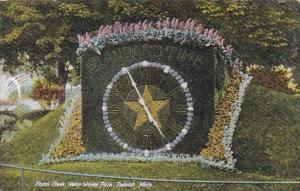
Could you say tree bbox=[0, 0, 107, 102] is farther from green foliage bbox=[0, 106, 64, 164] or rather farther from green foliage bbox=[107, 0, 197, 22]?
green foliage bbox=[0, 106, 64, 164]

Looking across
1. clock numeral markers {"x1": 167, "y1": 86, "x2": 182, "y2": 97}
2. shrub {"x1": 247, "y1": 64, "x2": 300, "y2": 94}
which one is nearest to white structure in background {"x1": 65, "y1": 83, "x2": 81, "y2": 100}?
clock numeral markers {"x1": 167, "y1": 86, "x2": 182, "y2": 97}

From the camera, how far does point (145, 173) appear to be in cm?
1184

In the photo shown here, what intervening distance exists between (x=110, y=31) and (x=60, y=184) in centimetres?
240

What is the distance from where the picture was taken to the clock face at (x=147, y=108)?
11.9 meters

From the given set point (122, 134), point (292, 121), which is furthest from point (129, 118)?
point (292, 121)

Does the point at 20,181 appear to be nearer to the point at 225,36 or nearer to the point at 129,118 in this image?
the point at 129,118

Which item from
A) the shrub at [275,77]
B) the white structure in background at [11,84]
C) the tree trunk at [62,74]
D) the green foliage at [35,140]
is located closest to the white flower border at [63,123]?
the green foliage at [35,140]

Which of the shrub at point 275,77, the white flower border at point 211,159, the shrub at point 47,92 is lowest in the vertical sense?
the white flower border at point 211,159

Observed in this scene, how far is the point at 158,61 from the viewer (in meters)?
11.9

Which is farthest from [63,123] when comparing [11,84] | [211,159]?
[211,159]

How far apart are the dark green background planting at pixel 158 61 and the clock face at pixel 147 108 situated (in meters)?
0.09

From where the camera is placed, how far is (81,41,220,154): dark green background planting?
11766 mm

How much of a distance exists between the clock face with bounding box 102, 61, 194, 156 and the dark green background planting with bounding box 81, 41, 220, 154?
3.5 inches

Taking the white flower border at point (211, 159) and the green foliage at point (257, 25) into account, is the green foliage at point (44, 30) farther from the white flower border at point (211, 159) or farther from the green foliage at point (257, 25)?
the green foliage at point (257, 25)
